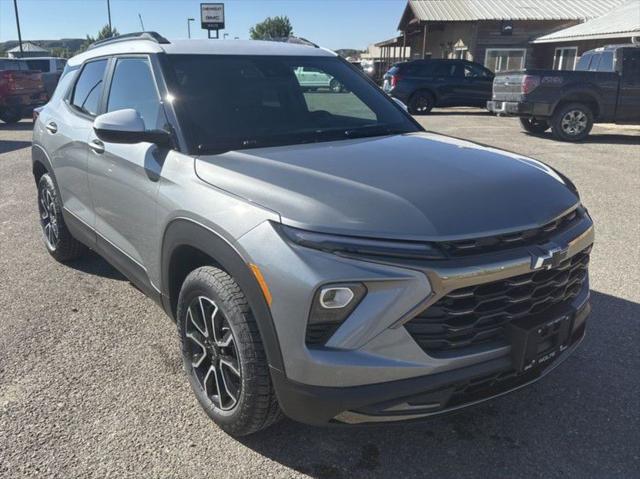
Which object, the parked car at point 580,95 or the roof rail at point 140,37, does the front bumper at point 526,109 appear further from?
the roof rail at point 140,37

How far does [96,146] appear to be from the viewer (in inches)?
145

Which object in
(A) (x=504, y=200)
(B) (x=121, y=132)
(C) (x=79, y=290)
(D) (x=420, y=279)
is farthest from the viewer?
(C) (x=79, y=290)

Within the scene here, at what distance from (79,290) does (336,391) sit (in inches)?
120

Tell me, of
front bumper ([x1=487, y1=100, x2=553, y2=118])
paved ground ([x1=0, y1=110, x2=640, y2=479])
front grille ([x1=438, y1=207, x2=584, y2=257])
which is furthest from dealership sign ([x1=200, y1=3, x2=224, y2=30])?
front grille ([x1=438, y1=207, x2=584, y2=257])

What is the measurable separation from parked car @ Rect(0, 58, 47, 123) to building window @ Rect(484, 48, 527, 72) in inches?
733

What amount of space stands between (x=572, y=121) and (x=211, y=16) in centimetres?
4192

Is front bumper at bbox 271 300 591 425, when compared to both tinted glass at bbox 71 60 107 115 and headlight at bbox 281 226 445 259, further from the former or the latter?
tinted glass at bbox 71 60 107 115

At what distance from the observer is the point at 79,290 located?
445 cm

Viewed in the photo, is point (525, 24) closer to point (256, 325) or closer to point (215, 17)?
point (256, 325)

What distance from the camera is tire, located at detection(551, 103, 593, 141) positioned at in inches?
476

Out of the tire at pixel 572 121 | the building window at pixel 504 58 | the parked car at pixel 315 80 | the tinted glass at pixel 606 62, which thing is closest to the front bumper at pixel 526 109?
the tire at pixel 572 121

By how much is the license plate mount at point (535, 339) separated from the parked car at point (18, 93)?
17043mm

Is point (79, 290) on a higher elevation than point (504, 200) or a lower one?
lower

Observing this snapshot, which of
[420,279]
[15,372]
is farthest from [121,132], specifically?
[420,279]
